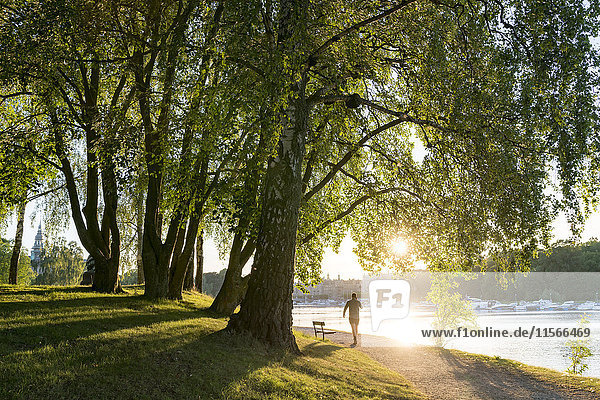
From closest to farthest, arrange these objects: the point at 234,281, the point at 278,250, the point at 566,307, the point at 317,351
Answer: the point at 278,250 → the point at 317,351 → the point at 234,281 → the point at 566,307

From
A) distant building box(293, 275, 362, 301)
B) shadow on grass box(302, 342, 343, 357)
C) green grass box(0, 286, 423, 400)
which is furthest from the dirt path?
distant building box(293, 275, 362, 301)

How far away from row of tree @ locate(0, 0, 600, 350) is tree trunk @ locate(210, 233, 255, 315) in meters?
0.05

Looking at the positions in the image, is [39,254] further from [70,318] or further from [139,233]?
[70,318]

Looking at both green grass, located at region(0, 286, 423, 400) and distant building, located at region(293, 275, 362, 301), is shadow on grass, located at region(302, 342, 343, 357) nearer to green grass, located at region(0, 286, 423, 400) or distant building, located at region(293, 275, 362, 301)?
green grass, located at region(0, 286, 423, 400)

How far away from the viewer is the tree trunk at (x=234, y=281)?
14.3 metres

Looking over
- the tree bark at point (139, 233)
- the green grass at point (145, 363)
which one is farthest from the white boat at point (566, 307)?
the green grass at point (145, 363)

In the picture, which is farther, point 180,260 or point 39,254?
point 39,254

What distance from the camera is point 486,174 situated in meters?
8.85

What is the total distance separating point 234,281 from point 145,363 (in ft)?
28.0

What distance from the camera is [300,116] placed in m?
9.62

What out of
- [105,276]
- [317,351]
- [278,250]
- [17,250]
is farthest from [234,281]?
[17,250]

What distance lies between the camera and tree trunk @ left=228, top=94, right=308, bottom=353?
350 inches

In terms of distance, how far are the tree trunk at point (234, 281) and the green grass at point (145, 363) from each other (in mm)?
3892

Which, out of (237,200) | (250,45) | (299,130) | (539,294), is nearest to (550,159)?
(299,130)
